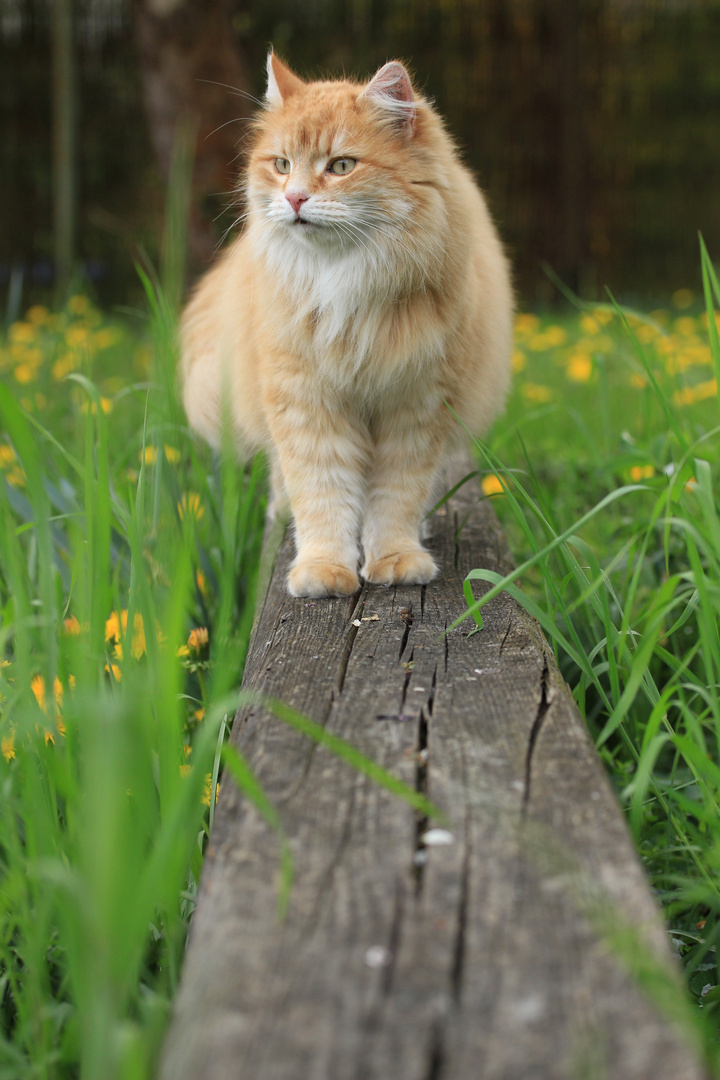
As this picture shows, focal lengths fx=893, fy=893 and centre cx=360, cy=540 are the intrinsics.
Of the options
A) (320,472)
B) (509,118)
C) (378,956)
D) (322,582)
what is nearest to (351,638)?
(322,582)

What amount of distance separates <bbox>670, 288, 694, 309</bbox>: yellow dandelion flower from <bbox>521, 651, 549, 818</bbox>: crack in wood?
18.2 feet

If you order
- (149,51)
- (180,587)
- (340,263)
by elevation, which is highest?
(149,51)

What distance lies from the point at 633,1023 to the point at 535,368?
3.65m

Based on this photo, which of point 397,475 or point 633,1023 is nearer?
point 633,1023

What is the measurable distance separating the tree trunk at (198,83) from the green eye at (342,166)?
2601mm

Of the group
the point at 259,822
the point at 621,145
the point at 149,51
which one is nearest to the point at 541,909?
the point at 259,822

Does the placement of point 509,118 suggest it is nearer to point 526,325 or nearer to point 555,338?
point 526,325

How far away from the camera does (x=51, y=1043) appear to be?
0.84m

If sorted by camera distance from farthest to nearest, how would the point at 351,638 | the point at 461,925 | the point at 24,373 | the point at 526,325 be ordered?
the point at 526,325 < the point at 24,373 < the point at 351,638 < the point at 461,925

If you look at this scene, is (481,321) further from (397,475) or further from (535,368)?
(535,368)

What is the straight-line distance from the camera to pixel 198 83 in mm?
4285

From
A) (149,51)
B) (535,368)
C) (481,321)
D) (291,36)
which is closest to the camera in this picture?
(481,321)

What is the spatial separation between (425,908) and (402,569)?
86cm

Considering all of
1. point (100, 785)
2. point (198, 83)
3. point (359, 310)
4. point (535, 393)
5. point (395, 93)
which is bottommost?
point (535, 393)
